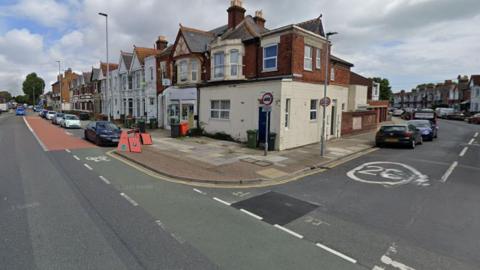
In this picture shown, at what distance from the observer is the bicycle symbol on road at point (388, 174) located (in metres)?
8.63

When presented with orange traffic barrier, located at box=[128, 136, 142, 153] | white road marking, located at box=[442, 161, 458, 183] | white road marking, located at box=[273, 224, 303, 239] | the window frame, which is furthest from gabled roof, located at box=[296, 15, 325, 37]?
white road marking, located at box=[273, 224, 303, 239]

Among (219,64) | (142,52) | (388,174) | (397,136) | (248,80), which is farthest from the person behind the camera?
(142,52)

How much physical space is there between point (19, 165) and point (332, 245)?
11.3 m

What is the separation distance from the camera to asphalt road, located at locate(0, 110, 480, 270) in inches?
159

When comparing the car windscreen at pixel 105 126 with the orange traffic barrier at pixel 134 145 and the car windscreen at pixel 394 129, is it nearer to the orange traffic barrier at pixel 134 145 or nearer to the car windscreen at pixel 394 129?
the orange traffic barrier at pixel 134 145

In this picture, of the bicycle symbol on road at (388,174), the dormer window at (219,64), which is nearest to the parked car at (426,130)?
the bicycle symbol on road at (388,174)

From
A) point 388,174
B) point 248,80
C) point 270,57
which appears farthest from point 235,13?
point 388,174

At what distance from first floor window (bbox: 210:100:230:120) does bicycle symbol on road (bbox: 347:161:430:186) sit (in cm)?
935

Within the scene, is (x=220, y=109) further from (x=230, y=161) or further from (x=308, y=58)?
(x=230, y=161)

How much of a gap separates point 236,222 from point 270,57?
12.8m

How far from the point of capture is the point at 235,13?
67.3ft

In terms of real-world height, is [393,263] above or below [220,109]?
below

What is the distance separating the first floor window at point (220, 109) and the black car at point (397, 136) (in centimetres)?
955

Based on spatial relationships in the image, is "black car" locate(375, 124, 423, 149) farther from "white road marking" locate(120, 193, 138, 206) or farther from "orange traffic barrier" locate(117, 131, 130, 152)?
"white road marking" locate(120, 193, 138, 206)
